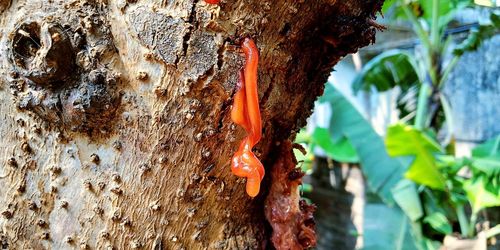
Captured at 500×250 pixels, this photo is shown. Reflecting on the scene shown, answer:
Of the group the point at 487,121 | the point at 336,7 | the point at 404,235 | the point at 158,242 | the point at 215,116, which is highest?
the point at 336,7

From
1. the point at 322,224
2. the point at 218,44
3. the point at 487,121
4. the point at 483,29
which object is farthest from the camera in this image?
the point at 322,224

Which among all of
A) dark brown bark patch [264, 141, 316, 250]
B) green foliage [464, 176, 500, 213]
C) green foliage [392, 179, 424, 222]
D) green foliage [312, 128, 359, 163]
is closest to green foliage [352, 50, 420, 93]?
green foliage [312, 128, 359, 163]

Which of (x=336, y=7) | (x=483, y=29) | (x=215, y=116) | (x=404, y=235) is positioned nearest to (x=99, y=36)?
(x=215, y=116)

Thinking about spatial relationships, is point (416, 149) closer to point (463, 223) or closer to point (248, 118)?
point (463, 223)

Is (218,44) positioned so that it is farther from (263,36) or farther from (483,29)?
(483,29)

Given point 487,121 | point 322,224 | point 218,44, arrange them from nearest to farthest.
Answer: point 218,44 → point 487,121 → point 322,224

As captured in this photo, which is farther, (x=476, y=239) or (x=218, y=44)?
(x=476, y=239)

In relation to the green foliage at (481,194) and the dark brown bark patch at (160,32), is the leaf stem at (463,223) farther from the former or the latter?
the dark brown bark patch at (160,32)

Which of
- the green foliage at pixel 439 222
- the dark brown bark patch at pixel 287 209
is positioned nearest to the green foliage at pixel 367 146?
the green foliage at pixel 439 222

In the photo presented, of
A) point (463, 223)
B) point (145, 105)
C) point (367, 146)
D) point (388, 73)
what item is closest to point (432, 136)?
point (367, 146)
